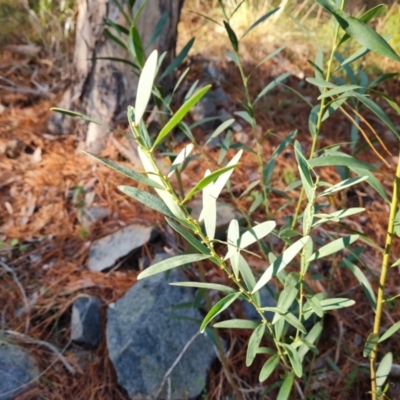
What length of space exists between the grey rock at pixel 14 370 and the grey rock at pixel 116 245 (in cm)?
42

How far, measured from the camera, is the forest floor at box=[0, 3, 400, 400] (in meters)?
1.65

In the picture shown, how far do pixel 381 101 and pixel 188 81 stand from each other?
1.18m

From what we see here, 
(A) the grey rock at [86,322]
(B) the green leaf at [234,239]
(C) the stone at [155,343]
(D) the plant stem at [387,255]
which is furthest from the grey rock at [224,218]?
(B) the green leaf at [234,239]

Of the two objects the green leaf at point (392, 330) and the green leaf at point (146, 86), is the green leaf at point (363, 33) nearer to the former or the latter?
the green leaf at point (146, 86)

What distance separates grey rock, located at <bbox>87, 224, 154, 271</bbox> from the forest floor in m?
0.04

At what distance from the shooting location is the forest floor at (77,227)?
1.65m

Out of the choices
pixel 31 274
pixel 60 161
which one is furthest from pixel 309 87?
pixel 31 274

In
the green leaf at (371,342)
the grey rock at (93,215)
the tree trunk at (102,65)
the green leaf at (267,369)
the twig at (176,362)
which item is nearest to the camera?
the green leaf at (267,369)

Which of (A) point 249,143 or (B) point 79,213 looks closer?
(B) point 79,213

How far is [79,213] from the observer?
220cm

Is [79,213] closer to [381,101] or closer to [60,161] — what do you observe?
[60,161]

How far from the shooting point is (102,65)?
2.38 metres

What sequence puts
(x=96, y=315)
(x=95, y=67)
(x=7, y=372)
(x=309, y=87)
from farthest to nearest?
(x=309, y=87), (x=95, y=67), (x=96, y=315), (x=7, y=372)

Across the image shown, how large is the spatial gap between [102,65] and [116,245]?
907 mm
